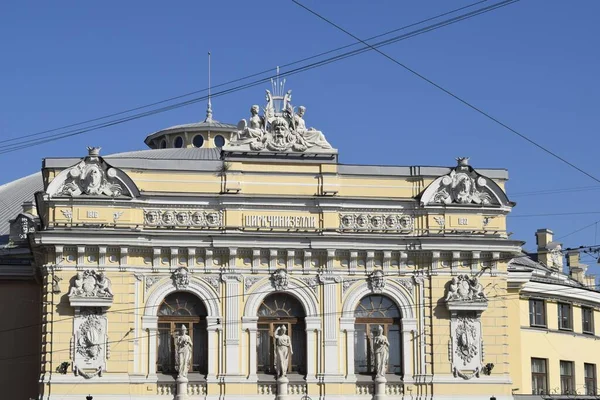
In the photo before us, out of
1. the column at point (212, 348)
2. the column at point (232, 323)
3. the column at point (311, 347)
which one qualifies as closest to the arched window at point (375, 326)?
the column at point (311, 347)

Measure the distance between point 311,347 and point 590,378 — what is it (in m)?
19.8

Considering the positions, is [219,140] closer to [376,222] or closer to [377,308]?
[376,222]

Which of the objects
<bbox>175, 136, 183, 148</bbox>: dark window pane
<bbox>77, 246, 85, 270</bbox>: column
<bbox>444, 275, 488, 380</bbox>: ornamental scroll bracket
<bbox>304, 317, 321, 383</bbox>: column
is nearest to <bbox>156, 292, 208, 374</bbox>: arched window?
<bbox>77, 246, 85, 270</bbox>: column

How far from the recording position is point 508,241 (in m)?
52.2

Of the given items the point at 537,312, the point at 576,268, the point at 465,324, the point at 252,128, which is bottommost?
the point at 465,324

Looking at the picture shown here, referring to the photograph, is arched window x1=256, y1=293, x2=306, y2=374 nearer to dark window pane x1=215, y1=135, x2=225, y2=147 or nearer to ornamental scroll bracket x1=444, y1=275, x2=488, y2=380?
ornamental scroll bracket x1=444, y1=275, x2=488, y2=380

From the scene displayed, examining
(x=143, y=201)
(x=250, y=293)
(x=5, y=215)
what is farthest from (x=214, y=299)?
(x=5, y=215)

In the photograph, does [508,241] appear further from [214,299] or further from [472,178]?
[214,299]

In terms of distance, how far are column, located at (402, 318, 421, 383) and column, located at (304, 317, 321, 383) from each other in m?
3.33

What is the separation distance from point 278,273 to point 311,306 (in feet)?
5.98

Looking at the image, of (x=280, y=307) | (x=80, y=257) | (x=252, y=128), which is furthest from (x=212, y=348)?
(x=252, y=128)

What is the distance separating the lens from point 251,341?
50719 mm

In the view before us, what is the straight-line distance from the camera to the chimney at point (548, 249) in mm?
69688

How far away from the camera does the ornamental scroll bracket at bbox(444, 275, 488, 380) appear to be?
5147 cm
